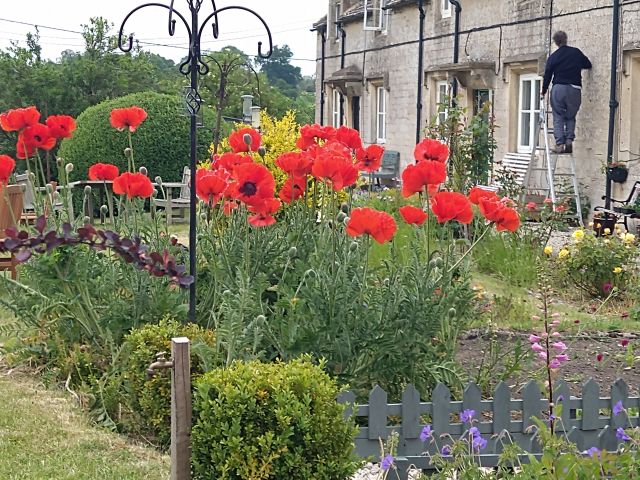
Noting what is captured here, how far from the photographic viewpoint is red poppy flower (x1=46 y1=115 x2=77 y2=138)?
607 cm

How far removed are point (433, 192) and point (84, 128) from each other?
1327 centimetres

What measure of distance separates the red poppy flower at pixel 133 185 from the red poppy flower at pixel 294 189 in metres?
0.76

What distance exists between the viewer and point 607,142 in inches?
598

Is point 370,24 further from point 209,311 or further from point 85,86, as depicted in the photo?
point 209,311

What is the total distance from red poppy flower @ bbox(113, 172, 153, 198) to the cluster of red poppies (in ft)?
1.83

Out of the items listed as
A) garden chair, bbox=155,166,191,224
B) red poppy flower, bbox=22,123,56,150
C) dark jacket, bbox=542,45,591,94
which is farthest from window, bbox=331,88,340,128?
red poppy flower, bbox=22,123,56,150

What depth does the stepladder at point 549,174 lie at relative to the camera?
15422 millimetres

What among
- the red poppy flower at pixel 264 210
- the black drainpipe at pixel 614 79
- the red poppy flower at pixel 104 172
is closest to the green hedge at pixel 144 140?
the black drainpipe at pixel 614 79

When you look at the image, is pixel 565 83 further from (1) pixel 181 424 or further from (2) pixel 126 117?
(1) pixel 181 424

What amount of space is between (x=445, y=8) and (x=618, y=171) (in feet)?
25.6

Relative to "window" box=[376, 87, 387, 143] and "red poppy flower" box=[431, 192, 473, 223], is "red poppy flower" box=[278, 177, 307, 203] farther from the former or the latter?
"window" box=[376, 87, 387, 143]

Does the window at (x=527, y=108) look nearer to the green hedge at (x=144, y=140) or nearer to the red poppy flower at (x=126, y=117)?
the green hedge at (x=144, y=140)

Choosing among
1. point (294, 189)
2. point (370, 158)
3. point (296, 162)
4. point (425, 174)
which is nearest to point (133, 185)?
point (294, 189)

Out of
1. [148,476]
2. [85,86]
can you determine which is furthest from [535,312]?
[85,86]
